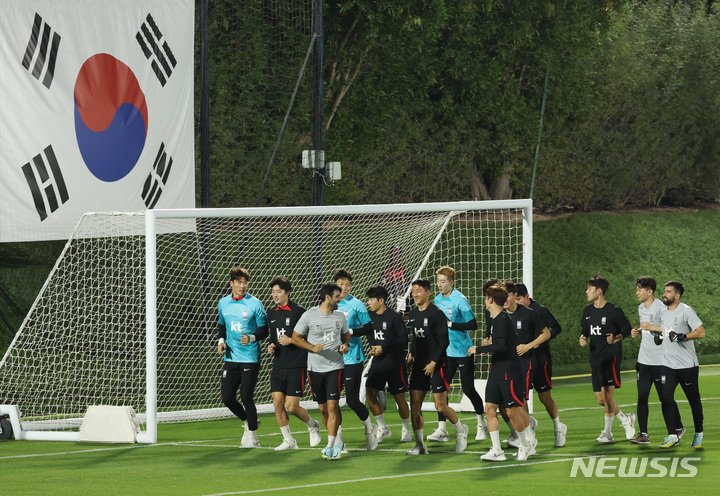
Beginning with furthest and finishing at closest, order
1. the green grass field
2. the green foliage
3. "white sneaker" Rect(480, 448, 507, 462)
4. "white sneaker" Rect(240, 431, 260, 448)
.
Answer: the green foliage, "white sneaker" Rect(240, 431, 260, 448), "white sneaker" Rect(480, 448, 507, 462), the green grass field

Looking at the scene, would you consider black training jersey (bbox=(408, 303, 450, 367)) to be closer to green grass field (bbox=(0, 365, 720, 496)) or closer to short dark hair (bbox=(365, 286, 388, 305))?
short dark hair (bbox=(365, 286, 388, 305))

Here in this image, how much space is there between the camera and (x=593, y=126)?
34.4m

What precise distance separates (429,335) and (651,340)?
2416 millimetres

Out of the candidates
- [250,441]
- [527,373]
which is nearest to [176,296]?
[250,441]

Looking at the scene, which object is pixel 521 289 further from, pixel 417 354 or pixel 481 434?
pixel 481 434

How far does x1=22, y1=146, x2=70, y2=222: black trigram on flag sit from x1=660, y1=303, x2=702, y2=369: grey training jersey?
835 centimetres

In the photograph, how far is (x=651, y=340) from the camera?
12.6 meters

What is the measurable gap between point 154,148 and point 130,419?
17.3 feet

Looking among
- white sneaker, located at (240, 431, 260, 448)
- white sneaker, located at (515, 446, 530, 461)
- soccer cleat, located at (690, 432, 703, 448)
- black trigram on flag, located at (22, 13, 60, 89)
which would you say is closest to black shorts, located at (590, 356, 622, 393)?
soccer cleat, located at (690, 432, 703, 448)

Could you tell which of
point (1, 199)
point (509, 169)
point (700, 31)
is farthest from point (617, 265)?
point (1, 199)

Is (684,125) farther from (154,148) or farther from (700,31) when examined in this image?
(154,148)

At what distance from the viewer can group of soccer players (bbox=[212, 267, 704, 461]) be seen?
11.8 metres

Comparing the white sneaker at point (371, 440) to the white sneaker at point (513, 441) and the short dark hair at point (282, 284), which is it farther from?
the short dark hair at point (282, 284)
